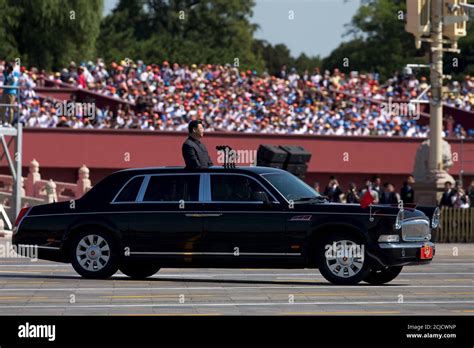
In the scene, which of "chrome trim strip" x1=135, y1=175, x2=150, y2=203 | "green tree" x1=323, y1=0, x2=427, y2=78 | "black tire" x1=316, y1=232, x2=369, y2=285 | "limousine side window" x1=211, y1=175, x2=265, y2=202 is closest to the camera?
"black tire" x1=316, y1=232, x2=369, y2=285

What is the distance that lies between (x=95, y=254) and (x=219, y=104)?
1245 inches

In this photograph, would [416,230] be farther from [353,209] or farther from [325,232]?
[325,232]

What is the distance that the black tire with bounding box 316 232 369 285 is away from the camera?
18906mm

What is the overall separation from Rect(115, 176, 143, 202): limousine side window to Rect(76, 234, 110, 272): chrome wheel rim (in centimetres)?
66

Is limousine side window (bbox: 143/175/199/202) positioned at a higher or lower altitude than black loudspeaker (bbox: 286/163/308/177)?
lower

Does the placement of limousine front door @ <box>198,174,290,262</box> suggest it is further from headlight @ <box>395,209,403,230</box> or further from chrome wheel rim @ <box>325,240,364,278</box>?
headlight @ <box>395,209,403,230</box>

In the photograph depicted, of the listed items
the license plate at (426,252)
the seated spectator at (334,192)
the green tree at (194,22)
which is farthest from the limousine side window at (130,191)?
the green tree at (194,22)

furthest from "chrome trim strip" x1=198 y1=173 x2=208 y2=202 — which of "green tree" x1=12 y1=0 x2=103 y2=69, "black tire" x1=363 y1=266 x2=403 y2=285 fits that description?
"green tree" x1=12 y1=0 x2=103 y2=69

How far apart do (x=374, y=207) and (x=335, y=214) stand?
559 mm

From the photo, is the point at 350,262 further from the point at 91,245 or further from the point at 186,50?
the point at 186,50

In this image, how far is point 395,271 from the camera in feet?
64.9

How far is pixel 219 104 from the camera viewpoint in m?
51.4

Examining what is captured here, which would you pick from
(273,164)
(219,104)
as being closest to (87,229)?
(273,164)
